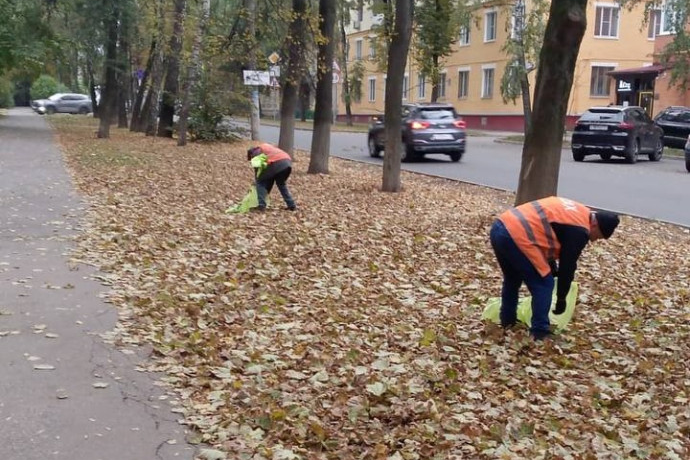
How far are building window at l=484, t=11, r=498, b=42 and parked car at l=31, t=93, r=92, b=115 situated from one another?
2984 cm

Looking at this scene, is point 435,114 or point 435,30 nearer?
point 435,114

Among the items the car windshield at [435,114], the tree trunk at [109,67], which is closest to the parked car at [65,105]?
the tree trunk at [109,67]

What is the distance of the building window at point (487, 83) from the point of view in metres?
50.6

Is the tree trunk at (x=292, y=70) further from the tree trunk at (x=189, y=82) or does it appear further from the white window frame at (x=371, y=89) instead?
the white window frame at (x=371, y=89)

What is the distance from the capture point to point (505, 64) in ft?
156

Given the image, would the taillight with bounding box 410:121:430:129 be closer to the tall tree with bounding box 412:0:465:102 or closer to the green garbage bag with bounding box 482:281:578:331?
the green garbage bag with bounding box 482:281:578:331

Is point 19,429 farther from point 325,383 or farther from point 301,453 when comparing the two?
point 325,383

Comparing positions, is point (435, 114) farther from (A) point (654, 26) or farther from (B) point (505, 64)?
(A) point (654, 26)

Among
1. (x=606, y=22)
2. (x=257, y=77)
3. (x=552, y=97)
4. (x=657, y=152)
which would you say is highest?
(x=606, y=22)

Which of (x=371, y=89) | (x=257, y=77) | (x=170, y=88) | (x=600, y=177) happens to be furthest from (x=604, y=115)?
(x=371, y=89)

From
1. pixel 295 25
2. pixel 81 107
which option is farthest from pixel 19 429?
pixel 81 107

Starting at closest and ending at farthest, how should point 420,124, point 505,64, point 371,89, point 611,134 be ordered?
1. point 420,124
2. point 611,134
3. point 505,64
4. point 371,89

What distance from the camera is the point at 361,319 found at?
705 centimetres

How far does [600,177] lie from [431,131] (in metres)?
5.39
